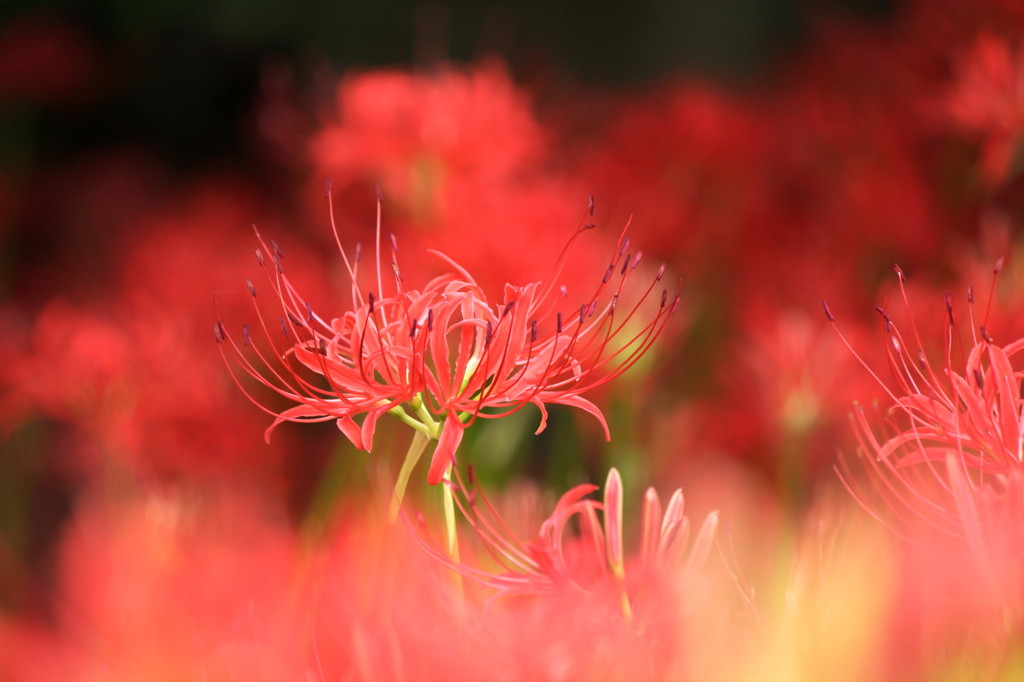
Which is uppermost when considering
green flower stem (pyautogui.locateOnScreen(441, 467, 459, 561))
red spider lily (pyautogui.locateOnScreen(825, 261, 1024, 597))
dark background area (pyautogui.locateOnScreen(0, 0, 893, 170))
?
dark background area (pyautogui.locateOnScreen(0, 0, 893, 170))

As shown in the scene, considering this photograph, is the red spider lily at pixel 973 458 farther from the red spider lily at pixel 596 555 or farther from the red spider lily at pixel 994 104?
the red spider lily at pixel 994 104

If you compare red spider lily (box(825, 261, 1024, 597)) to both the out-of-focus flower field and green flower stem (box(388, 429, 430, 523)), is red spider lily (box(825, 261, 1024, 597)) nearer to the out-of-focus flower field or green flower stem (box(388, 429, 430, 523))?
the out-of-focus flower field

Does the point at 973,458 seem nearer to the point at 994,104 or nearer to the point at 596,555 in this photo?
the point at 596,555

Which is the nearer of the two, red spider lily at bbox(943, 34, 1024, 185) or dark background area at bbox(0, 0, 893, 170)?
red spider lily at bbox(943, 34, 1024, 185)

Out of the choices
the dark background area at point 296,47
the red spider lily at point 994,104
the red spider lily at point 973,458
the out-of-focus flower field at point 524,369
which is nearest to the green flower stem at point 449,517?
the out-of-focus flower field at point 524,369

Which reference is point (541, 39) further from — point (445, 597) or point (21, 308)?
point (445, 597)

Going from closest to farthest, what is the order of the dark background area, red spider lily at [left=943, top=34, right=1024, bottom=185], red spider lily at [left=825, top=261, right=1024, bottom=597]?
red spider lily at [left=825, top=261, right=1024, bottom=597] < red spider lily at [left=943, top=34, right=1024, bottom=185] < the dark background area

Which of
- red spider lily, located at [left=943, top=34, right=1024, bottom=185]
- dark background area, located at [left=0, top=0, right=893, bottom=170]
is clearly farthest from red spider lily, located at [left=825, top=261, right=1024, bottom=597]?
dark background area, located at [left=0, top=0, right=893, bottom=170]

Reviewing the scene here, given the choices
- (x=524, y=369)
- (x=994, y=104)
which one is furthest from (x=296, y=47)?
(x=524, y=369)
